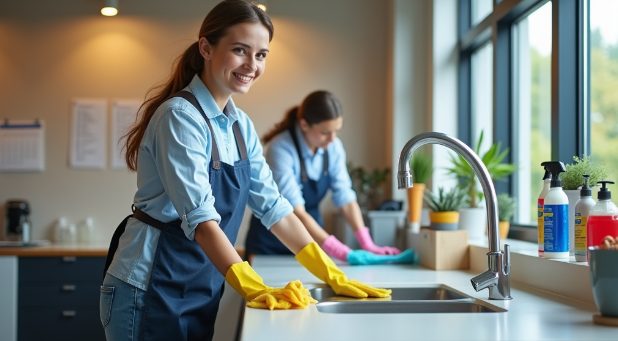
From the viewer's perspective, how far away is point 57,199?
4824 mm

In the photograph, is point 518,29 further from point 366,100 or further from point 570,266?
point 570,266

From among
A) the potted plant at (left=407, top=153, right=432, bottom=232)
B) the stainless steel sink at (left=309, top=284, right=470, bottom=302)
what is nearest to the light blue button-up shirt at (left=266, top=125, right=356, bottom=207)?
the potted plant at (left=407, top=153, right=432, bottom=232)

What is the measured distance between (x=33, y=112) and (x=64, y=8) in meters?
0.63

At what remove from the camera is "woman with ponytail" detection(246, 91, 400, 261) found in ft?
11.5

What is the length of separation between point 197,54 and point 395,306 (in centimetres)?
85

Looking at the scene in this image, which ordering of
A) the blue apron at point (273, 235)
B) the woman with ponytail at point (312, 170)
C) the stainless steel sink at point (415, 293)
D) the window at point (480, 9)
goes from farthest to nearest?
the window at point (480, 9), the blue apron at point (273, 235), the woman with ponytail at point (312, 170), the stainless steel sink at point (415, 293)

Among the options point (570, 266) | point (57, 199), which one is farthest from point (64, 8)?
point (570, 266)

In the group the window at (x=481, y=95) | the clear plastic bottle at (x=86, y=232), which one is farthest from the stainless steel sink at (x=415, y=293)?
the clear plastic bottle at (x=86, y=232)

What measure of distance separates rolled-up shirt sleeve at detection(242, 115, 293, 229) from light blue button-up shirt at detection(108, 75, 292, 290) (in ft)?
0.33

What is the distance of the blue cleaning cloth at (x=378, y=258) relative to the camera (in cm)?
329

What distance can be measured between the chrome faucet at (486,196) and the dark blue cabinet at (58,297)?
2764 mm

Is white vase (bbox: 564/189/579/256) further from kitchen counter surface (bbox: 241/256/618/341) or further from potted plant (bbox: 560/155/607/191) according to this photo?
kitchen counter surface (bbox: 241/256/618/341)

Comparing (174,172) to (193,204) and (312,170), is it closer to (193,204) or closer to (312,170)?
(193,204)

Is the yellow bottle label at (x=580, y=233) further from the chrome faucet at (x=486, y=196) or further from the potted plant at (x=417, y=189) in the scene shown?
the potted plant at (x=417, y=189)
